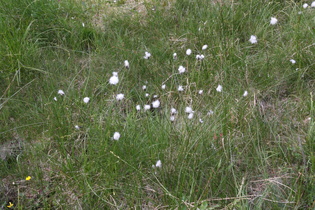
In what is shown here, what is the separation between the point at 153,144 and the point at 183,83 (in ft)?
2.78

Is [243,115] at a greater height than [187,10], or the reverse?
[187,10]

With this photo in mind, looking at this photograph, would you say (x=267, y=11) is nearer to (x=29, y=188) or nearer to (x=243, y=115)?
(x=243, y=115)

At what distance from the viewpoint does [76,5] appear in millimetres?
3609

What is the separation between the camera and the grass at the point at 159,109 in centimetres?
179

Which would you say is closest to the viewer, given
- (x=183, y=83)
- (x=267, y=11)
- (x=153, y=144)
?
(x=153, y=144)

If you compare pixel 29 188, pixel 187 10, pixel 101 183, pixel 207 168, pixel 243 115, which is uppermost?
pixel 187 10

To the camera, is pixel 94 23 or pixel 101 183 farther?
pixel 94 23

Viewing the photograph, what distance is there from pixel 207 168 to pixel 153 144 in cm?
33

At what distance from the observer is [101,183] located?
1.83 meters

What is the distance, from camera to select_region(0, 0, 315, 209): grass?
1786 millimetres

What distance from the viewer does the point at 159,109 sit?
2.54 m

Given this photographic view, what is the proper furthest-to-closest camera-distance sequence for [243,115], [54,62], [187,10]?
[187,10]
[54,62]
[243,115]

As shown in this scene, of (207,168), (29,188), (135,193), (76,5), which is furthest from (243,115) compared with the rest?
(76,5)

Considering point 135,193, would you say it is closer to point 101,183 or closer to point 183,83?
point 101,183
